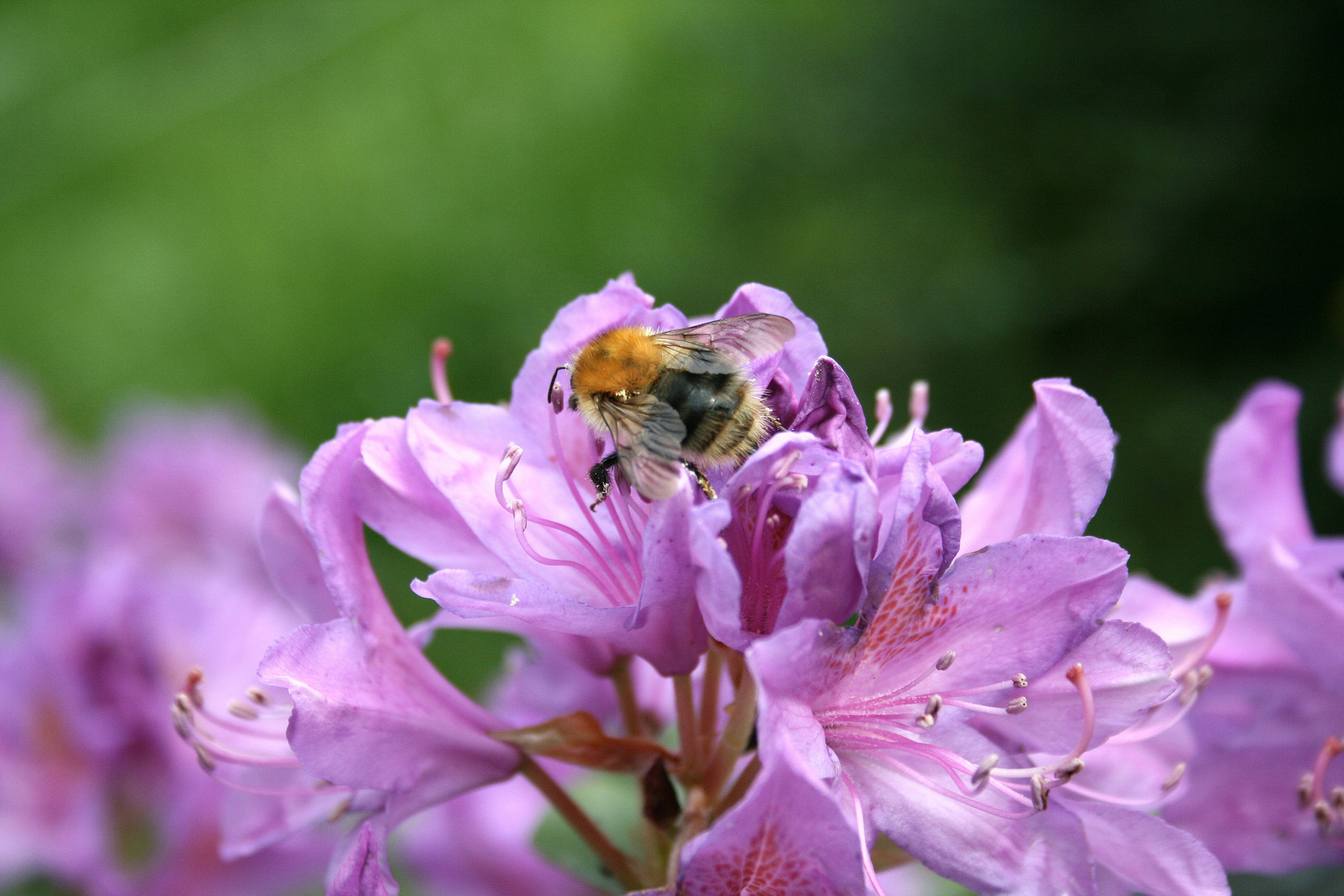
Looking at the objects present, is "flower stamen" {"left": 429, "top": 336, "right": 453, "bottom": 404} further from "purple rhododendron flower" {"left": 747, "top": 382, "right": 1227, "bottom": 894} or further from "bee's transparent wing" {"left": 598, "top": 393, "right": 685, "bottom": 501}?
"purple rhododendron flower" {"left": 747, "top": 382, "right": 1227, "bottom": 894}

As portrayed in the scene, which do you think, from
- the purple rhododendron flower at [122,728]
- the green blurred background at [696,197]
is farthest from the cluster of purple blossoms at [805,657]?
the green blurred background at [696,197]

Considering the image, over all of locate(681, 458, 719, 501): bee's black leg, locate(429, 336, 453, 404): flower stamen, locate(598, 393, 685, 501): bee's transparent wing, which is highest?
→ locate(429, 336, 453, 404): flower stamen

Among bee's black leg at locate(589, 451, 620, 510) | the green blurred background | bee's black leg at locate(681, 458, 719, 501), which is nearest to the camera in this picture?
bee's black leg at locate(681, 458, 719, 501)

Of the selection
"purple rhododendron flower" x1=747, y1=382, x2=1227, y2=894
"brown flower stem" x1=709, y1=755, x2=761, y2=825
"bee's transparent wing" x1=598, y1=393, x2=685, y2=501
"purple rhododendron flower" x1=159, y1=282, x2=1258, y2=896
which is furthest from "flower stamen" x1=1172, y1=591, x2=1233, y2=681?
"bee's transparent wing" x1=598, y1=393, x2=685, y2=501

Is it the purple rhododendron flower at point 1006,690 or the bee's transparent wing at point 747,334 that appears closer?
the purple rhododendron flower at point 1006,690

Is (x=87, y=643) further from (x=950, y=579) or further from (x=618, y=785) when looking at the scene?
(x=950, y=579)

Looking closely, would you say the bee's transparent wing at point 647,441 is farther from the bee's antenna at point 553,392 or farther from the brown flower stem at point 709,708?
the brown flower stem at point 709,708

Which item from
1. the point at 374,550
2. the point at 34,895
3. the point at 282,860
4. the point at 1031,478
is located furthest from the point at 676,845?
the point at 374,550
